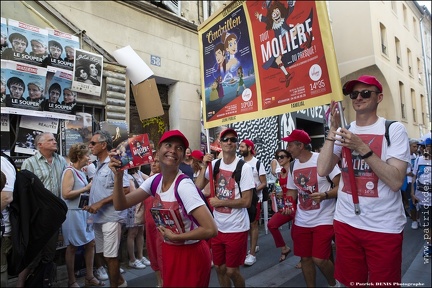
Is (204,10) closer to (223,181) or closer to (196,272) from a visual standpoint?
(223,181)

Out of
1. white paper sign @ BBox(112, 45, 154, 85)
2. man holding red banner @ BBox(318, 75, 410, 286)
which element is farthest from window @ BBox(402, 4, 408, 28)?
man holding red banner @ BBox(318, 75, 410, 286)

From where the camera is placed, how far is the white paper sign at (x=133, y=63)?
7.56 meters

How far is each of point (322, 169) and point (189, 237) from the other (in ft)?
4.49

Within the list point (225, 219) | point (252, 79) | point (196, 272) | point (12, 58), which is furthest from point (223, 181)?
point (12, 58)

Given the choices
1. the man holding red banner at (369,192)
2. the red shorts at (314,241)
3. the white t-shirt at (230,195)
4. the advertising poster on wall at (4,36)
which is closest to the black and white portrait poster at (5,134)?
the advertising poster on wall at (4,36)

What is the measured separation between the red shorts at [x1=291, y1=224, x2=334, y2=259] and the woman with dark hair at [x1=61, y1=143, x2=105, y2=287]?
118 inches

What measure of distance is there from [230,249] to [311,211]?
1.07m

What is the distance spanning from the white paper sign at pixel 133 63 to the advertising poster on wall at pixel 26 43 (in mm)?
1787

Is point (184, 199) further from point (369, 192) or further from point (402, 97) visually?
point (402, 97)

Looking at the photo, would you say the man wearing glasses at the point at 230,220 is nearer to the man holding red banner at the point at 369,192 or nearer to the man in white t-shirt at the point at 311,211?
the man in white t-shirt at the point at 311,211

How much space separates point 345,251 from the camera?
256 cm

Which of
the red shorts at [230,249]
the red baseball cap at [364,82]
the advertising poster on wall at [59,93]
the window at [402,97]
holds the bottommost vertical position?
the red shorts at [230,249]

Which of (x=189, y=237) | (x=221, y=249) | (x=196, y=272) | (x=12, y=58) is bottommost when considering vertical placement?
(x=221, y=249)

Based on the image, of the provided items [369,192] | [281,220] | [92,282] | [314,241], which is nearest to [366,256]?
[369,192]
